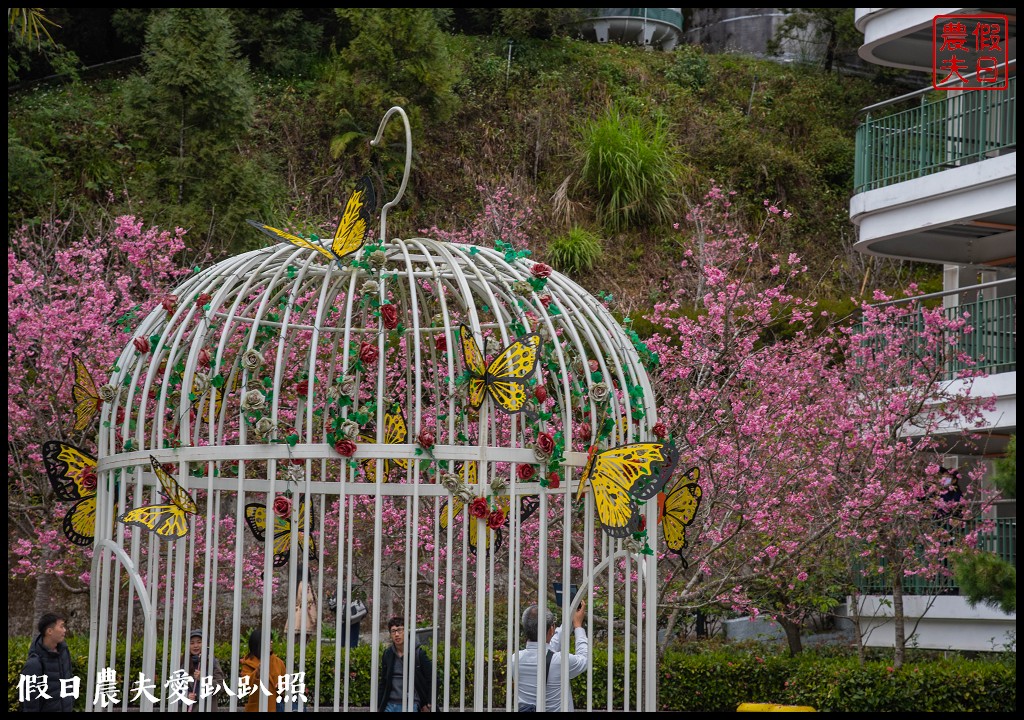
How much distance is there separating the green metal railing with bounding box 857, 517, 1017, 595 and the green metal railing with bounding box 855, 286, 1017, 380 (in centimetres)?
154

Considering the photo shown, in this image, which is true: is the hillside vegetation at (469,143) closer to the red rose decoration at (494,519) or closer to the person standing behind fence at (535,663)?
the person standing behind fence at (535,663)

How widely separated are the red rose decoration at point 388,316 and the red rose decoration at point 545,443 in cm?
82

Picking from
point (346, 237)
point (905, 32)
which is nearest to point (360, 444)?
point (346, 237)

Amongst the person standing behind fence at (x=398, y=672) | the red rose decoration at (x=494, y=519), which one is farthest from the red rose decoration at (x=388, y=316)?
the person standing behind fence at (x=398, y=672)

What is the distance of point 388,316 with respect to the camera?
516cm

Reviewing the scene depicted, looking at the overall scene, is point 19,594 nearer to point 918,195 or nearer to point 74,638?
point 74,638

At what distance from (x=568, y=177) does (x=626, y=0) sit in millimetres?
6663

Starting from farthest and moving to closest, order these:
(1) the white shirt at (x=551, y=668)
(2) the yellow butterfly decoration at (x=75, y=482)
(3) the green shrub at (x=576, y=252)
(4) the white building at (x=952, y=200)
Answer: (3) the green shrub at (x=576, y=252)
(4) the white building at (x=952, y=200)
(1) the white shirt at (x=551, y=668)
(2) the yellow butterfly decoration at (x=75, y=482)

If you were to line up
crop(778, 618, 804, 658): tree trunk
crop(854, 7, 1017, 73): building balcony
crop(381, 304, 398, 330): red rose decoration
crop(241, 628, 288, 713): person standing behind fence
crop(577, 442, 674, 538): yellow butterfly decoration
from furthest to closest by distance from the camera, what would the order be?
crop(854, 7, 1017, 73): building balcony, crop(778, 618, 804, 658): tree trunk, crop(241, 628, 288, 713): person standing behind fence, crop(381, 304, 398, 330): red rose decoration, crop(577, 442, 674, 538): yellow butterfly decoration

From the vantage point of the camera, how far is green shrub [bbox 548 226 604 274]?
16.3 m

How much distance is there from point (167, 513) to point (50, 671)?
2.04m

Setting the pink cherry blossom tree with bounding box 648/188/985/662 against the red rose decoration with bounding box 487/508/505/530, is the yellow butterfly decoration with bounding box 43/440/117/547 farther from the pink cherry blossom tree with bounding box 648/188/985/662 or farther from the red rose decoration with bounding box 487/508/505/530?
the pink cherry blossom tree with bounding box 648/188/985/662

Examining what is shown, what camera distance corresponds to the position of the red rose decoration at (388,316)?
16.8 ft

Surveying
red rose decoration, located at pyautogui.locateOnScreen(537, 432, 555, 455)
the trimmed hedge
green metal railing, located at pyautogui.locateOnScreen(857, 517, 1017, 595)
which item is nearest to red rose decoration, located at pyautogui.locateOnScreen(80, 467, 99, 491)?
red rose decoration, located at pyautogui.locateOnScreen(537, 432, 555, 455)
